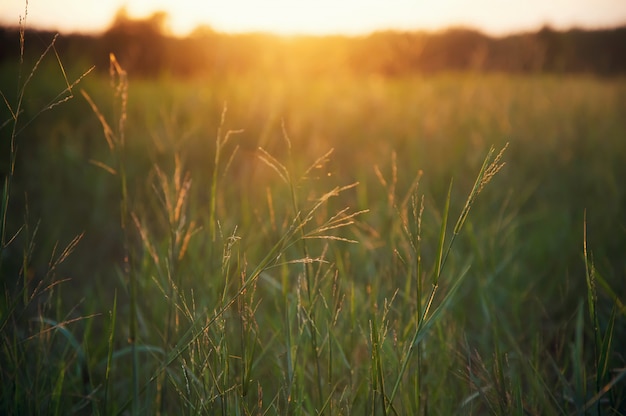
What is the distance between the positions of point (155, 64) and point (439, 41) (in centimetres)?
751

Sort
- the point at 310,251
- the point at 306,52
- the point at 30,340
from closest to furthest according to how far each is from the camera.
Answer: the point at 30,340 → the point at 310,251 → the point at 306,52

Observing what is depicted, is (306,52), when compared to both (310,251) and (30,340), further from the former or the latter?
(30,340)

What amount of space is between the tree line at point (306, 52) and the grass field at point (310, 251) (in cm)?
33

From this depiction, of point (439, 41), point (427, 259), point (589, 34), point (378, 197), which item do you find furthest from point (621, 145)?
point (439, 41)

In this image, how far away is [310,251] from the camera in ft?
6.06

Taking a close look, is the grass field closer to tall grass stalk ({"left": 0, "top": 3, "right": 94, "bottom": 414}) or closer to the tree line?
tall grass stalk ({"left": 0, "top": 3, "right": 94, "bottom": 414})

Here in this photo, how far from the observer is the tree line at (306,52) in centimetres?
412

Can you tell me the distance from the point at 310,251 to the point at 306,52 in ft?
15.2

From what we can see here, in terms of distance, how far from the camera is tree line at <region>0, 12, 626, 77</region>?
4.12 metres

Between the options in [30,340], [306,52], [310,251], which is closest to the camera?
[30,340]

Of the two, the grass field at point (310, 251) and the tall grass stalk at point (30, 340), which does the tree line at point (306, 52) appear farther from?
the tall grass stalk at point (30, 340)

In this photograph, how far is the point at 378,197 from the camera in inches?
95.1

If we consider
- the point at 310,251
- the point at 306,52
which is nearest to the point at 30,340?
the point at 310,251

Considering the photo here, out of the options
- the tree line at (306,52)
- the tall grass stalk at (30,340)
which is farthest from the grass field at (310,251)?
the tree line at (306,52)
